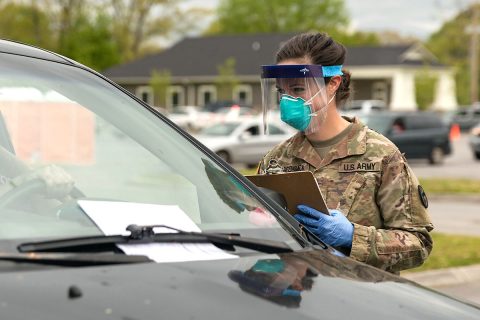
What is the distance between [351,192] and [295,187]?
0.45 m

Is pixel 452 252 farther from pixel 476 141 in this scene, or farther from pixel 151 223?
pixel 476 141

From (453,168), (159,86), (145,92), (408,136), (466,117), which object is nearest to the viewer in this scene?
(453,168)

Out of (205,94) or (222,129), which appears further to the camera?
(205,94)

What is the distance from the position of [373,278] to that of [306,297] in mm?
354

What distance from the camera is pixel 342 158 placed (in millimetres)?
3578

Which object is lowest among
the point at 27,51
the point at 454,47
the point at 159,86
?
the point at 159,86

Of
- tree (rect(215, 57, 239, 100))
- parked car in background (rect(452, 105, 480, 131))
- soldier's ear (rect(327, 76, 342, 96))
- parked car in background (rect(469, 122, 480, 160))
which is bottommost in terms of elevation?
parked car in background (rect(452, 105, 480, 131))

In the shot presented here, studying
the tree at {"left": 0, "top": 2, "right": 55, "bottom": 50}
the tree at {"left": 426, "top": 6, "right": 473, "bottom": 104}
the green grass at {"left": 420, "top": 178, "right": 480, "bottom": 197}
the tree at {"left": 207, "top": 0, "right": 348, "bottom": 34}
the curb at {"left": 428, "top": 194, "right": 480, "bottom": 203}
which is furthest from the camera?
the tree at {"left": 207, "top": 0, "right": 348, "bottom": 34}

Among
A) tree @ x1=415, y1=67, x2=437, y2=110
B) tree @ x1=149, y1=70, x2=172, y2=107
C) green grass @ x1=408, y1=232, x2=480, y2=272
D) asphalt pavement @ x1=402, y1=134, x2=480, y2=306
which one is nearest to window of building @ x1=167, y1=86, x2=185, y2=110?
tree @ x1=149, y1=70, x2=172, y2=107

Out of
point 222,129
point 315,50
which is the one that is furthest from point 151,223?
point 222,129

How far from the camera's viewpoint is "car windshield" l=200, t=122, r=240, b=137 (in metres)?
29.9

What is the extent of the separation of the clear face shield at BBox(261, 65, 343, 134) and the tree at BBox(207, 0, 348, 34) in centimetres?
10105

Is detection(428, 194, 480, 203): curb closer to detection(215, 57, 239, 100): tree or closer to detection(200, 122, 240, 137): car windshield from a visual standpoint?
detection(200, 122, 240, 137): car windshield

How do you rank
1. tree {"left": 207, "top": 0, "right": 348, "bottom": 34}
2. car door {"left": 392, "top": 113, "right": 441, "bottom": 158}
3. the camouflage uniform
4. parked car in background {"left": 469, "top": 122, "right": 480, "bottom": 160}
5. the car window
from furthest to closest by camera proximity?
tree {"left": 207, "top": 0, "right": 348, "bottom": 34} < parked car in background {"left": 469, "top": 122, "right": 480, "bottom": 160} < car door {"left": 392, "top": 113, "right": 441, "bottom": 158} < the car window < the camouflage uniform
